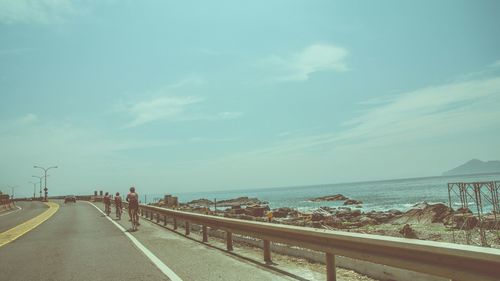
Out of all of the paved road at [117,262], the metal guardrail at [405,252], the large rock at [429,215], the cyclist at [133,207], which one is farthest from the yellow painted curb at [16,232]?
the large rock at [429,215]

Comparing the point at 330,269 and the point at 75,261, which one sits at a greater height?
the point at 330,269

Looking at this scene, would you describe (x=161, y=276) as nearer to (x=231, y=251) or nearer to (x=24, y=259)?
(x=231, y=251)

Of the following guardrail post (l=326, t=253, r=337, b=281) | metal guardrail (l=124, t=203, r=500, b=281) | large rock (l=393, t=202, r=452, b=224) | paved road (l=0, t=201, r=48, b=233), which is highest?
metal guardrail (l=124, t=203, r=500, b=281)

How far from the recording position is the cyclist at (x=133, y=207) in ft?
58.7

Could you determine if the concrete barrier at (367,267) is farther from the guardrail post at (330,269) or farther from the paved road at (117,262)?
the paved road at (117,262)

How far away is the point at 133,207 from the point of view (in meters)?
18.7

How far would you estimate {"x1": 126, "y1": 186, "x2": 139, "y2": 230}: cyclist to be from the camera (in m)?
17.9

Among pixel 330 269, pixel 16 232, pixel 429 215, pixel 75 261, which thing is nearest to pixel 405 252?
pixel 330 269

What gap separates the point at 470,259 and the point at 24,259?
954 centimetres

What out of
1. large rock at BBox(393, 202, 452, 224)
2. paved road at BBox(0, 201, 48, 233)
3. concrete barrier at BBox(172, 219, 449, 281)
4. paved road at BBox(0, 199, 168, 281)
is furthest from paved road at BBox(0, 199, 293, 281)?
large rock at BBox(393, 202, 452, 224)

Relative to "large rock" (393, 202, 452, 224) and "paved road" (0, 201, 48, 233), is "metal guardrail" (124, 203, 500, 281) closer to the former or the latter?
"paved road" (0, 201, 48, 233)

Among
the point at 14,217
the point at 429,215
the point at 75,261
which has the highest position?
the point at 75,261

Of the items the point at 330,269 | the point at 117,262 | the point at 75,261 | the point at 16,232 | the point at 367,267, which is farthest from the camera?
the point at 16,232

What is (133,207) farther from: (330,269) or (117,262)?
(330,269)
